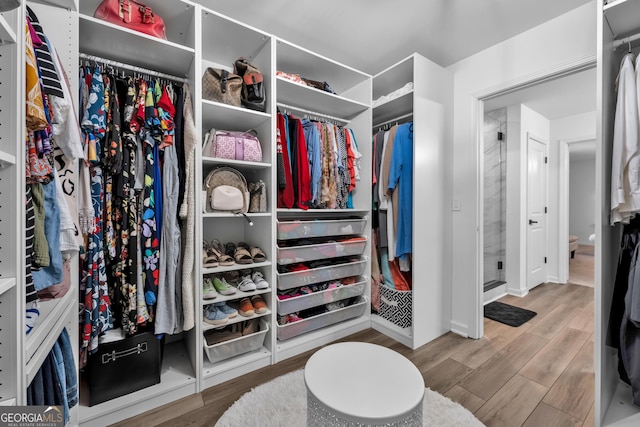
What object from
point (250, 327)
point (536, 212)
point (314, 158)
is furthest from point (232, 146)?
point (536, 212)

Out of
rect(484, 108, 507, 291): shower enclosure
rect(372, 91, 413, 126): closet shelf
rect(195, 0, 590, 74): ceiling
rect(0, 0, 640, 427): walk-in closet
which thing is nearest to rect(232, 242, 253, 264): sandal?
rect(0, 0, 640, 427): walk-in closet

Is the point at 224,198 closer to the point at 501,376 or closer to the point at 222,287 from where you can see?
the point at 222,287

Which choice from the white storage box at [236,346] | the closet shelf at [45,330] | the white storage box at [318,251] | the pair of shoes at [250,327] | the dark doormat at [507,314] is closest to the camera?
the closet shelf at [45,330]

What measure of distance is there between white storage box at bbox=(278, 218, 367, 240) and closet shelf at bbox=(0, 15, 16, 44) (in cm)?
139

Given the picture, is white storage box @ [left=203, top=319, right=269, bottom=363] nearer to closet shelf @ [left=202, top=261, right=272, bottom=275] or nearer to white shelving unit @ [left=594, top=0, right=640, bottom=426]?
closet shelf @ [left=202, top=261, right=272, bottom=275]

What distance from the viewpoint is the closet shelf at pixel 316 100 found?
197 cm

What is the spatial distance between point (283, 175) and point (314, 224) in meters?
0.44

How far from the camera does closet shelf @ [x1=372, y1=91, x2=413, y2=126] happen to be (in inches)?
87.1

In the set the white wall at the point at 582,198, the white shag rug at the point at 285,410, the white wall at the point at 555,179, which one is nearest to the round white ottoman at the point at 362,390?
the white shag rug at the point at 285,410

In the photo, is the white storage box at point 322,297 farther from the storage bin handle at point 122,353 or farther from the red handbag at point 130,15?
the red handbag at point 130,15

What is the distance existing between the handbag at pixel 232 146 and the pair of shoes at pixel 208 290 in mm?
819

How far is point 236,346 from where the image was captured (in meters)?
1.73

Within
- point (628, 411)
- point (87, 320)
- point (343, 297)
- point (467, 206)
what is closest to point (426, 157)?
point (467, 206)

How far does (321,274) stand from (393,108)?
1.61 meters
